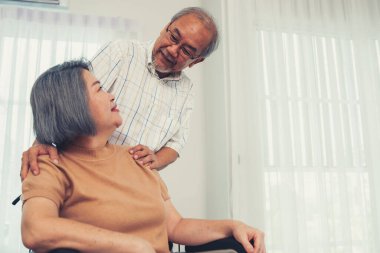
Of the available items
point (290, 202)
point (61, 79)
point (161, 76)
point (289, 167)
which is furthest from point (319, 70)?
point (61, 79)

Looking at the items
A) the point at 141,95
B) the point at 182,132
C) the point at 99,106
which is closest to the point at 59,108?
the point at 99,106

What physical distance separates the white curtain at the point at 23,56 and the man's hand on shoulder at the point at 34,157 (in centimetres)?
160

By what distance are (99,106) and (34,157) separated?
24 cm

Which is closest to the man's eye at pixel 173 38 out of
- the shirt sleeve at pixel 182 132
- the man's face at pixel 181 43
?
the man's face at pixel 181 43

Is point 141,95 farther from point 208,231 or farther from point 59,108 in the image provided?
point 208,231

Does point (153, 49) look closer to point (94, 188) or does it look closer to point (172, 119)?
point (172, 119)

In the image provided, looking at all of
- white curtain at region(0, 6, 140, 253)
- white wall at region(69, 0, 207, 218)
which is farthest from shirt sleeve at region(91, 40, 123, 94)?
white wall at region(69, 0, 207, 218)

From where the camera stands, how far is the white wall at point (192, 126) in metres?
2.71

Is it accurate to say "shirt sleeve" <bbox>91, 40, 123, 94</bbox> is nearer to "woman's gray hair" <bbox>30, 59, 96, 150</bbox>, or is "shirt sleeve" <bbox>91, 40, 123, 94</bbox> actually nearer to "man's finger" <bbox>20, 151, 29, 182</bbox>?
"woman's gray hair" <bbox>30, 59, 96, 150</bbox>

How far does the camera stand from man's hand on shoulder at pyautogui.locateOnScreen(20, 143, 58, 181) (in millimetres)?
964

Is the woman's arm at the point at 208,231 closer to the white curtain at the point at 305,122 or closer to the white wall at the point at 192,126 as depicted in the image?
the white curtain at the point at 305,122

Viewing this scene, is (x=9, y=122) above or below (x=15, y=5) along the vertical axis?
below

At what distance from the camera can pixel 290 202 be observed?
2650 millimetres

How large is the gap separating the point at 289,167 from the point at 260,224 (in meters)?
0.49
